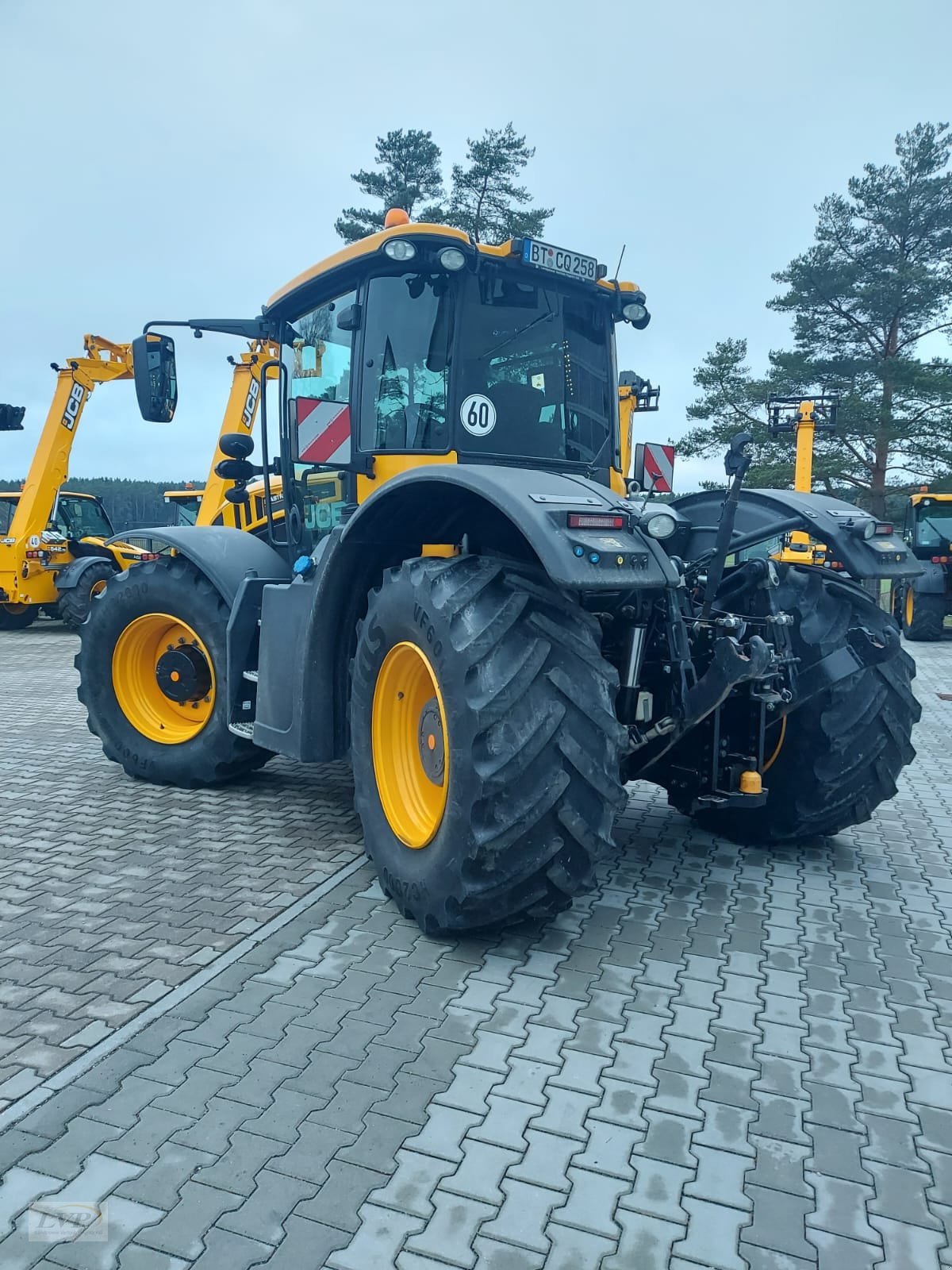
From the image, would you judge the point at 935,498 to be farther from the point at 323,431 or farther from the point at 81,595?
the point at 323,431

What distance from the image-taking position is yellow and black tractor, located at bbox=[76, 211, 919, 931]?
3.16 m

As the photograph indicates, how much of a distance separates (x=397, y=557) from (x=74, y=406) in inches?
465

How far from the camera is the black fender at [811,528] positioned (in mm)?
4316

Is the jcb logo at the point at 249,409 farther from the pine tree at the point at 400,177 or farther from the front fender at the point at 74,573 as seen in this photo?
the pine tree at the point at 400,177

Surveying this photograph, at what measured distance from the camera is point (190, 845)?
4.50 m

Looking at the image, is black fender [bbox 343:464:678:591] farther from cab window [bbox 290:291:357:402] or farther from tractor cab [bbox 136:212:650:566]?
cab window [bbox 290:291:357:402]

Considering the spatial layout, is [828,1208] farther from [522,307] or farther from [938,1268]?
[522,307]

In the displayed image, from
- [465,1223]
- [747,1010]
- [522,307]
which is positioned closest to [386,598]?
[522,307]

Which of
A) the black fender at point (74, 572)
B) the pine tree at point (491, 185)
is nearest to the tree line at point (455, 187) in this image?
the pine tree at point (491, 185)

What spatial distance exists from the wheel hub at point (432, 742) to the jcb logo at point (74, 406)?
12.4 m

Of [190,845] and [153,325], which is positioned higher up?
[153,325]

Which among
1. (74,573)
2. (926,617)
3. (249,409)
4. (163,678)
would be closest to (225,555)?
(163,678)

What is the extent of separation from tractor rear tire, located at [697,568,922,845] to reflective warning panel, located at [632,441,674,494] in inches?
32.8

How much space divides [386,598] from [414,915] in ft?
3.95
